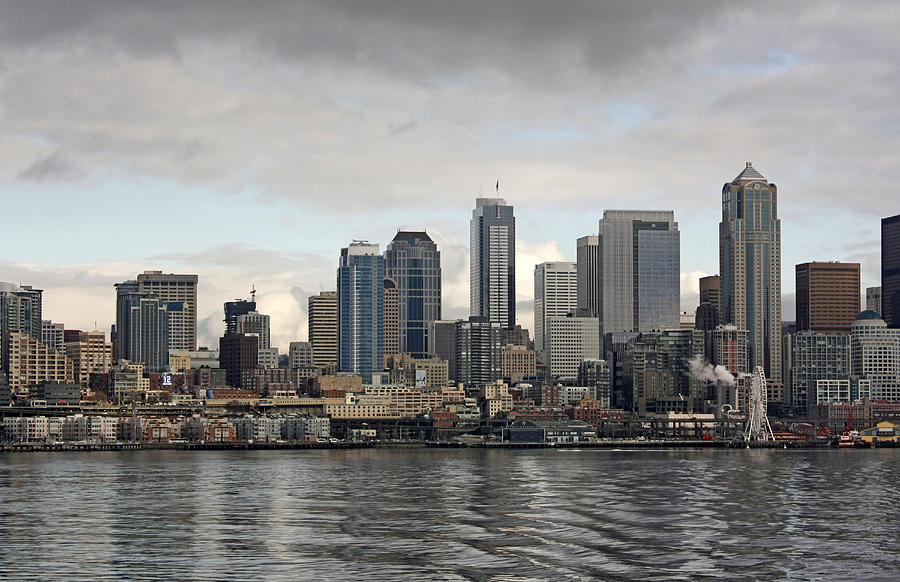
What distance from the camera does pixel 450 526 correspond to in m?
84.6

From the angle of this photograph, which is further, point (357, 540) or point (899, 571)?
point (357, 540)

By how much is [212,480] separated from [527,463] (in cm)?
5316

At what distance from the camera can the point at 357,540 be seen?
255 feet

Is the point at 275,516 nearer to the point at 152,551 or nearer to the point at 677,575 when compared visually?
the point at 152,551

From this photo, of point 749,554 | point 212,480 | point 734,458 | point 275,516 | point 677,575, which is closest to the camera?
point 677,575

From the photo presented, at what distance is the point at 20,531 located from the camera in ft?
271

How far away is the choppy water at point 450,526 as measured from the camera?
6750 centimetres

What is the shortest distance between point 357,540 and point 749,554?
70.2ft

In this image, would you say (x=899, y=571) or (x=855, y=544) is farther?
(x=855, y=544)

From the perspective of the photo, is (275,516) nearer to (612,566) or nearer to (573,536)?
(573,536)

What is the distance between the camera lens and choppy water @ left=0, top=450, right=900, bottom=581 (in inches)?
2657

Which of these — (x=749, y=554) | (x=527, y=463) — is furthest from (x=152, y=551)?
(x=527, y=463)

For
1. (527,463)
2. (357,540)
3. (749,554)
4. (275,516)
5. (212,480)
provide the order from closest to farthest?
(749,554)
(357,540)
(275,516)
(212,480)
(527,463)

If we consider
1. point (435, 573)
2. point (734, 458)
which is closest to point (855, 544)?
point (435, 573)
